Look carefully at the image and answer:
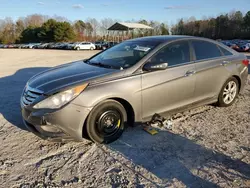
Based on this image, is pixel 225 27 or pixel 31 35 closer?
pixel 225 27

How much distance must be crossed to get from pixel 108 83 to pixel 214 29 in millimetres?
63721

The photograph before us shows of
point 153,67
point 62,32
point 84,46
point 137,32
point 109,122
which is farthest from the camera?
point 62,32

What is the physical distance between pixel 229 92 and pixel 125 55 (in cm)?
245

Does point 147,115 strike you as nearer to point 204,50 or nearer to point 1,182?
point 204,50

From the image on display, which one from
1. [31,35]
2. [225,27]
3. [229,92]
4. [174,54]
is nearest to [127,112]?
[174,54]

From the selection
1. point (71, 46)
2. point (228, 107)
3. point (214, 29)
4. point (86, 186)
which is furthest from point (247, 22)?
point (86, 186)

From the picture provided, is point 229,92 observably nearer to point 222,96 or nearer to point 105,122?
point 222,96

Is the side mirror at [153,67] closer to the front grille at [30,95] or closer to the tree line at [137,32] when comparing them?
the front grille at [30,95]

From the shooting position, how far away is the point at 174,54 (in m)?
4.16

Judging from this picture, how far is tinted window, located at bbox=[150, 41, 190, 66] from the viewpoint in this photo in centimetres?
396

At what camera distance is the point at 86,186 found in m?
2.62

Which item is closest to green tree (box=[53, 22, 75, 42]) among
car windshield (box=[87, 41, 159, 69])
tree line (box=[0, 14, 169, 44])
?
tree line (box=[0, 14, 169, 44])

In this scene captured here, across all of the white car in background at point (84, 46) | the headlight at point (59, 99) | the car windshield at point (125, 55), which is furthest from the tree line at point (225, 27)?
the headlight at point (59, 99)

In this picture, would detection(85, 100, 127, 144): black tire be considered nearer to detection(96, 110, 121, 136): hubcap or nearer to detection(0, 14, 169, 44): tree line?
detection(96, 110, 121, 136): hubcap
